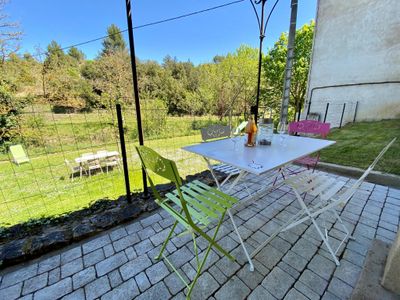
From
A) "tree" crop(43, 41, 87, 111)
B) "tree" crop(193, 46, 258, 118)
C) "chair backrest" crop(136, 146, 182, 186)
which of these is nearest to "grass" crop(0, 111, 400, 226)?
"chair backrest" crop(136, 146, 182, 186)

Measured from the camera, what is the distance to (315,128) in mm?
2656

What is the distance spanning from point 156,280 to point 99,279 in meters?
0.41

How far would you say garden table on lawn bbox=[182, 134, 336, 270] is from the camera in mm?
1315

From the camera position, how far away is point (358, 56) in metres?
6.54

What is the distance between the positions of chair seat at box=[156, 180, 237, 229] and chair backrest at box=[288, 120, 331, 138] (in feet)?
6.40

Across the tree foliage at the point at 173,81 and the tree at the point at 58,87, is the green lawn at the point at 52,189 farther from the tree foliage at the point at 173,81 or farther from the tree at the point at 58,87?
the tree foliage at the point at 173,81

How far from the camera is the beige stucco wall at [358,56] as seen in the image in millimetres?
5934

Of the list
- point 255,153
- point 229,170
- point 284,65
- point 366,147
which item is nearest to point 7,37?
point 229,170

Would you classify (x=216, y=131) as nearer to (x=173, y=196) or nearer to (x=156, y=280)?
(x=173, y=196)

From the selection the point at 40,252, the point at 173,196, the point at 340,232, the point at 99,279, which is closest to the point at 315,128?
the point at 340,232

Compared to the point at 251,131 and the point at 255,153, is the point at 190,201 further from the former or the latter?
the point at 251,131

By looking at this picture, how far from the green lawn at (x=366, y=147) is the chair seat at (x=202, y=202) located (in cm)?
306

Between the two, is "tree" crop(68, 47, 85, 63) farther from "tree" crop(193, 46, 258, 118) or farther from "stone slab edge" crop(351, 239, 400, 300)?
"stone slab edge" crop(351, 239, 400, 300)

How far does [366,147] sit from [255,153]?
413 cm
